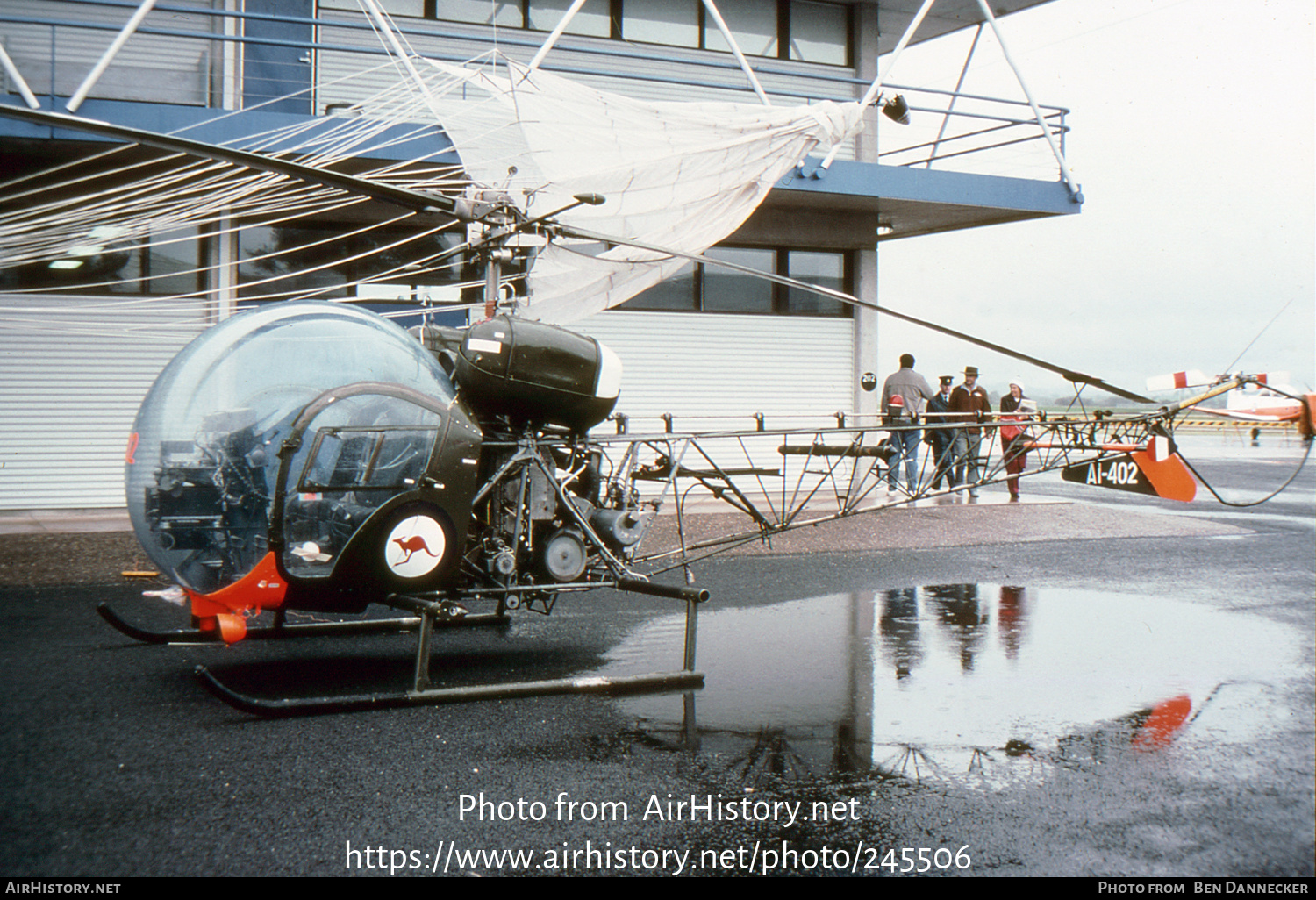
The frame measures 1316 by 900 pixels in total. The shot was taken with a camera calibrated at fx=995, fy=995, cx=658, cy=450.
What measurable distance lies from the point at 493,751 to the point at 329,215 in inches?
444

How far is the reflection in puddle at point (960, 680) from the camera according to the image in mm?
4988

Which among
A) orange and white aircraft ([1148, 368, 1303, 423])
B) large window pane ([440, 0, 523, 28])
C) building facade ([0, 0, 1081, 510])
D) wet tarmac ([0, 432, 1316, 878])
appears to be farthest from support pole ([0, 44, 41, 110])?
orange and white aircraft ([1148, 368, 1303, 423])

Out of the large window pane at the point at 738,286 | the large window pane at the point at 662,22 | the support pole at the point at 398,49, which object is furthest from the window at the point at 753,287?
the support pole at the point at 398,49

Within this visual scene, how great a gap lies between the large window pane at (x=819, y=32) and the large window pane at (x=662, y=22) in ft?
6.20

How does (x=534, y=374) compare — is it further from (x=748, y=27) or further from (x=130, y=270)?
(x=748, y=27)

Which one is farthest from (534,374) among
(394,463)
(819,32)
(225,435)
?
(819,32)

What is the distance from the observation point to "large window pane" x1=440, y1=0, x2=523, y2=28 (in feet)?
49.9

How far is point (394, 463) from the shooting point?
5547 millimetres

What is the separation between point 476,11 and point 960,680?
13.1m

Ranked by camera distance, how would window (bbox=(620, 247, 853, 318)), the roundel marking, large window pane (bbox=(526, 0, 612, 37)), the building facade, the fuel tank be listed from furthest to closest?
window (bbox=(620, 247, 853, 318)) → large window pane (bbox=(526, 0, 612, 37)) → the building facade → the fuel tank → the roundel marking

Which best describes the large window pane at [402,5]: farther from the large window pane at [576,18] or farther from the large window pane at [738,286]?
the large window pane at [738,286]

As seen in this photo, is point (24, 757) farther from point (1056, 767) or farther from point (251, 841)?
point (1056, 767)

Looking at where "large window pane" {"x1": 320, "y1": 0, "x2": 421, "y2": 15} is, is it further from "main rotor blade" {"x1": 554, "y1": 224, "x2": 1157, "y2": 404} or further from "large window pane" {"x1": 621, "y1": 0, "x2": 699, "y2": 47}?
"main rotor blade" {"x1": 554, "y1": 224, "x2": 1157, "y2": 404}

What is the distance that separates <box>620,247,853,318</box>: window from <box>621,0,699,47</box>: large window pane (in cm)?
356
